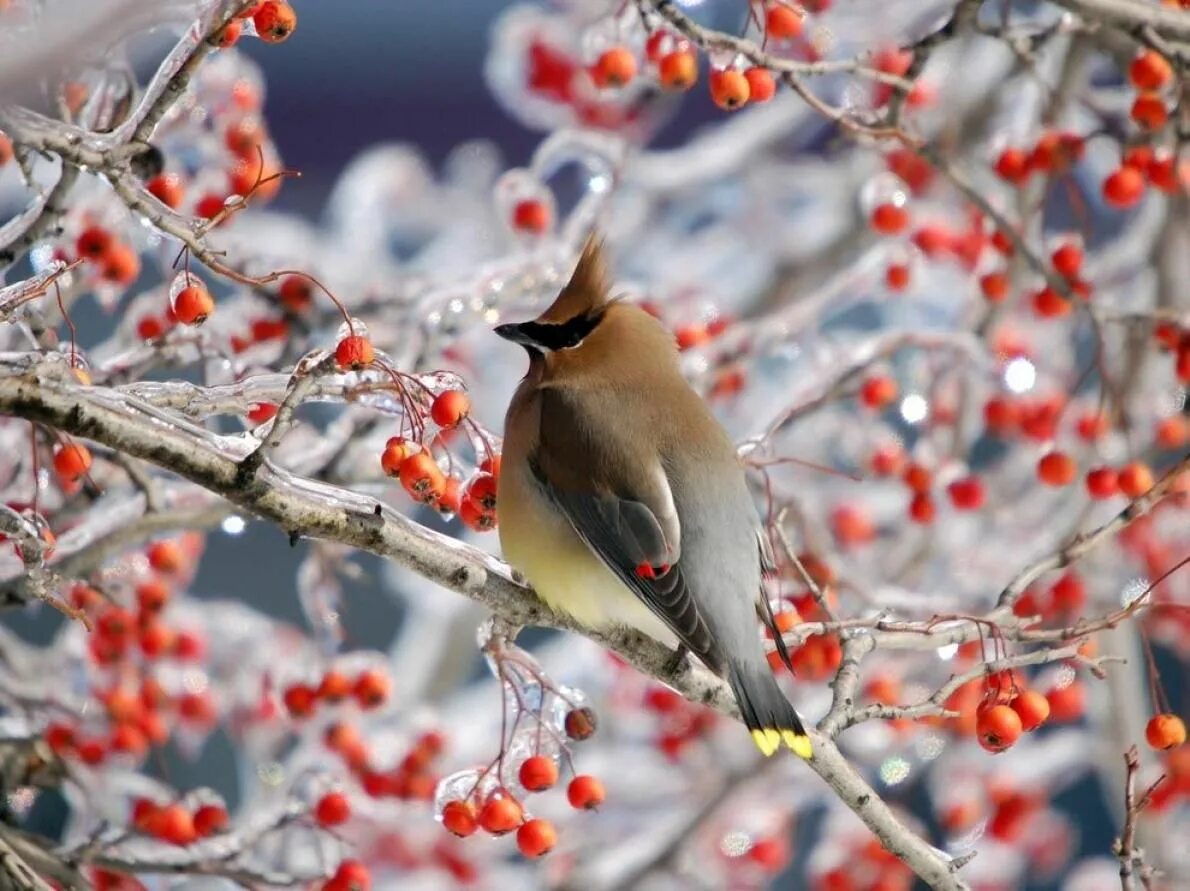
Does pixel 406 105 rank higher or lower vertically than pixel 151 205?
higher

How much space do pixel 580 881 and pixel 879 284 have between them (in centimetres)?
171

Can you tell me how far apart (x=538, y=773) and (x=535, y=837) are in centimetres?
10

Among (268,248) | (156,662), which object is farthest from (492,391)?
(156,662)

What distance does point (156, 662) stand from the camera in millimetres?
3465

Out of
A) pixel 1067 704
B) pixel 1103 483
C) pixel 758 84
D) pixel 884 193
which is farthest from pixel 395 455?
pixel 1067 704

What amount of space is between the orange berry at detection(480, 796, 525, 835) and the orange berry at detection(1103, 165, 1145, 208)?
181 cm

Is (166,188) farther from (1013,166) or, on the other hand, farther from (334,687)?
(1013,166)

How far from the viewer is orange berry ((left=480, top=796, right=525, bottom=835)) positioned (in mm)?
2420

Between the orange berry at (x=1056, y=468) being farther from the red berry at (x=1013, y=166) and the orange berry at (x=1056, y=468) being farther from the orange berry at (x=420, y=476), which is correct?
the orange berry at (x=420, y=476)

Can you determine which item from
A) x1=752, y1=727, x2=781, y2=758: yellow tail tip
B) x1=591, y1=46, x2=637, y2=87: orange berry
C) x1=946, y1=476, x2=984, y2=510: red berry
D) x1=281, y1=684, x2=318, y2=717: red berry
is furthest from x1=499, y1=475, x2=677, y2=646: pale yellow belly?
x1=946, y1=476, x2=984, y2=510: red berry

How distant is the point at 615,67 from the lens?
3.00 metres

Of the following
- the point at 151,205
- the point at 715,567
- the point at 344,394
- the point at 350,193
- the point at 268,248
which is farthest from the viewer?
the point at 350,193

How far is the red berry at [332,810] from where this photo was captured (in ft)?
9.37

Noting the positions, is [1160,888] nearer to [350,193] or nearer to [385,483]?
[385,483]
